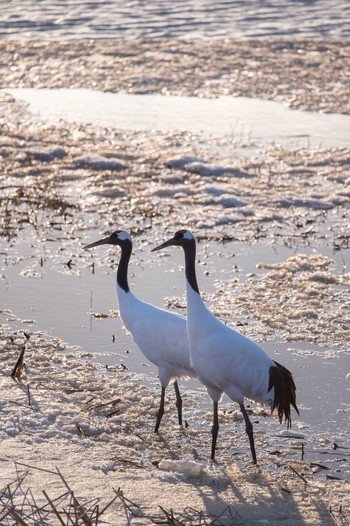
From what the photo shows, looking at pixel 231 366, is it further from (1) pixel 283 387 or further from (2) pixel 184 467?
(2) pixel 184 467

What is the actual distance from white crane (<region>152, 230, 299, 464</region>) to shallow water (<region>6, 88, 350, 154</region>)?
764 cm

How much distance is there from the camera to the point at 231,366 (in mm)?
5867

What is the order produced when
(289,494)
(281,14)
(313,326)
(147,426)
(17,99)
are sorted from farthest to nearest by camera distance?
1. (281,14)
2. (17,99)
3. (313,326)
4. (147,426)
5. (289,494)

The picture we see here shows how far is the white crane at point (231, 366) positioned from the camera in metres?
5.86

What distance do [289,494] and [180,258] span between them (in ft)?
14.2

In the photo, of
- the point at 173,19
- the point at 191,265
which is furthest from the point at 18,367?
the point at 173,19

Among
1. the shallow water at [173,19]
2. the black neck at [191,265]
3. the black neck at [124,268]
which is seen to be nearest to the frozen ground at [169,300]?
the black neck at [124,268]

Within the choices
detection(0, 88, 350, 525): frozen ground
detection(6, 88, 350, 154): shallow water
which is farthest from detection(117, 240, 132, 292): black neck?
detection(6, 88, 350, 154): shallow water

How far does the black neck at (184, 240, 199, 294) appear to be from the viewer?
6016 mm

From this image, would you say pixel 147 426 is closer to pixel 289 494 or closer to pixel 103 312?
pixel 289 494

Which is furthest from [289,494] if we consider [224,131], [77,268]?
[224,131]

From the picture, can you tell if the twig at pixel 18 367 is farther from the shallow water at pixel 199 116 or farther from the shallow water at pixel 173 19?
the shallow water at pixel 173 19

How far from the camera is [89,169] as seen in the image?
12281mm

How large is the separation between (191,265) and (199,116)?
8981 mm
